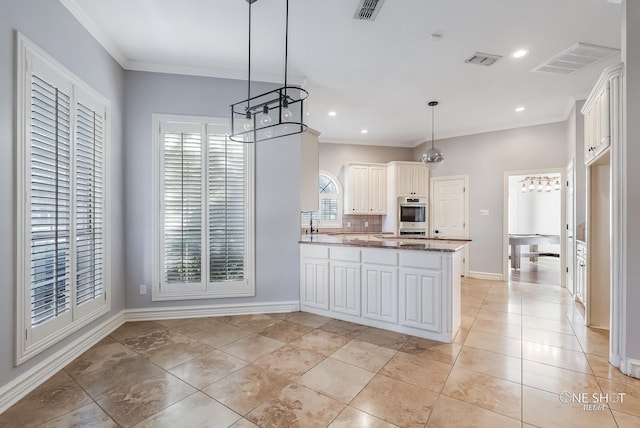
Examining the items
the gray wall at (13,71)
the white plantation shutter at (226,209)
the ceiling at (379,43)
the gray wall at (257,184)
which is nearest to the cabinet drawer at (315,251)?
the gray wall at (257,184)

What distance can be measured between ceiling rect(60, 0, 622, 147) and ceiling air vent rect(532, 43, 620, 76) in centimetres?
9

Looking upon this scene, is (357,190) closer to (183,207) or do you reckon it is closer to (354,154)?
(354,154)

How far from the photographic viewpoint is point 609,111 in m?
2.56

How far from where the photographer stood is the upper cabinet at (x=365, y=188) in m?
6.73

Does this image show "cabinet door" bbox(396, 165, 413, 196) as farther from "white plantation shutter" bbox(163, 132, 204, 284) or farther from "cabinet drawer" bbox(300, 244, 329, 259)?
"white plantation shutter" bbox(163, 132, 204, 284)

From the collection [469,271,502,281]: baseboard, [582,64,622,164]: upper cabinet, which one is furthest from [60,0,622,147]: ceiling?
[469,271,502,281]: baseboard

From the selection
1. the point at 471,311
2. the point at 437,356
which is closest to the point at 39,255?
the point at 437,356

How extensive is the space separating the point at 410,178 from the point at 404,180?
0.47ft

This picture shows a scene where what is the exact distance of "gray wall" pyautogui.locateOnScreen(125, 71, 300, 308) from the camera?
3.50 m

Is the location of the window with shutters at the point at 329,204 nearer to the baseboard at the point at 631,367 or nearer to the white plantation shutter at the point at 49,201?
the white plantation shutter at the point at 49,201

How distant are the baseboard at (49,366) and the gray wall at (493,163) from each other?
19.8 feet

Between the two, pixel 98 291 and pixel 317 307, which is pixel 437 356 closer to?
pixel 317 307

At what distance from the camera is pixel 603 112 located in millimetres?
2705

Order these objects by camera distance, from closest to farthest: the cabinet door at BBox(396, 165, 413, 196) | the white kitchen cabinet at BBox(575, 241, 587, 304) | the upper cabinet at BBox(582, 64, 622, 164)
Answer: the upper cabinet at BBox(582, 64, 622, 164) < the white kitchen cabinet at BBox(575, 241, 587, 304) < the cabinet door at BBox(396, 165, 413, 196)
